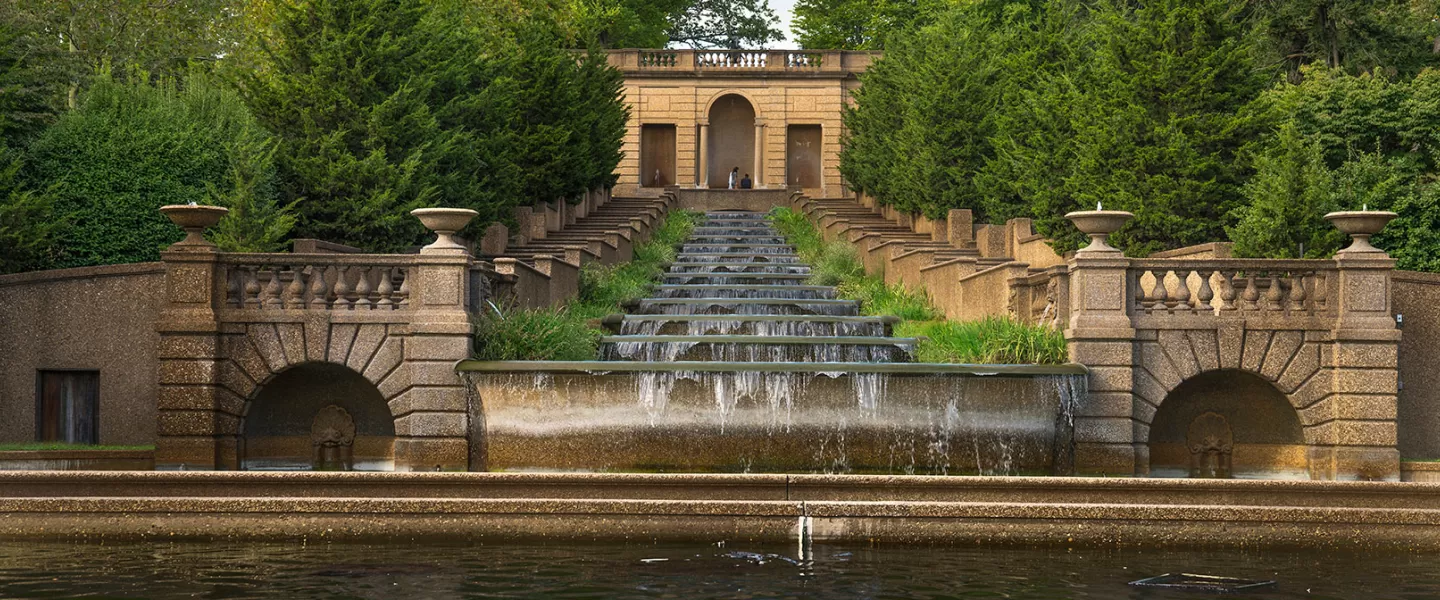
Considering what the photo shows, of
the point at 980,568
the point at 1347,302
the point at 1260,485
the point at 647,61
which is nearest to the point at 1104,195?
the point at 1347,302

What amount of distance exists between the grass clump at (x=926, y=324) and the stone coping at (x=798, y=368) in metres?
1.35

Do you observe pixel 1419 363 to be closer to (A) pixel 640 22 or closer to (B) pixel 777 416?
(B) pixel 777 416

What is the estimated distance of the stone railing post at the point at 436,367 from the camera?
62.8 ft

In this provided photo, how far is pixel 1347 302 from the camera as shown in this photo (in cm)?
1902

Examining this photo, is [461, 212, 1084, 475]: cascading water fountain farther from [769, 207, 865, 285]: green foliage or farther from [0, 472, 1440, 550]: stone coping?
[769, 207, 865, 285]: green foliage

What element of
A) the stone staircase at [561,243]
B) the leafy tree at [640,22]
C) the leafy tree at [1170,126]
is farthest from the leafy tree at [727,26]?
the leafy tree at [1170,126]

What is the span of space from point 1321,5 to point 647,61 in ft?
99.6

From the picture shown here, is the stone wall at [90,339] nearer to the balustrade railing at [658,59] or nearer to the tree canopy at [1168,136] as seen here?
the tree canopy at [1168,136]

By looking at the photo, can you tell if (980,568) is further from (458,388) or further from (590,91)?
(590,91)

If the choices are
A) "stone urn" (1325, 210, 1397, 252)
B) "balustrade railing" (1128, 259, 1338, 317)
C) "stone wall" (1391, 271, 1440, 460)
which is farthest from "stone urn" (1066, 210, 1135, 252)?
"stone wall" (1391, 271, 1440, 460)

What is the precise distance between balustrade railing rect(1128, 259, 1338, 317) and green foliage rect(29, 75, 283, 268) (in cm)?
1357

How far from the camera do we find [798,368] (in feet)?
60.6

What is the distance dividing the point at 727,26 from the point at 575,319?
5535cm

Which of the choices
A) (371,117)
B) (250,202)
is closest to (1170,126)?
(371,117)
